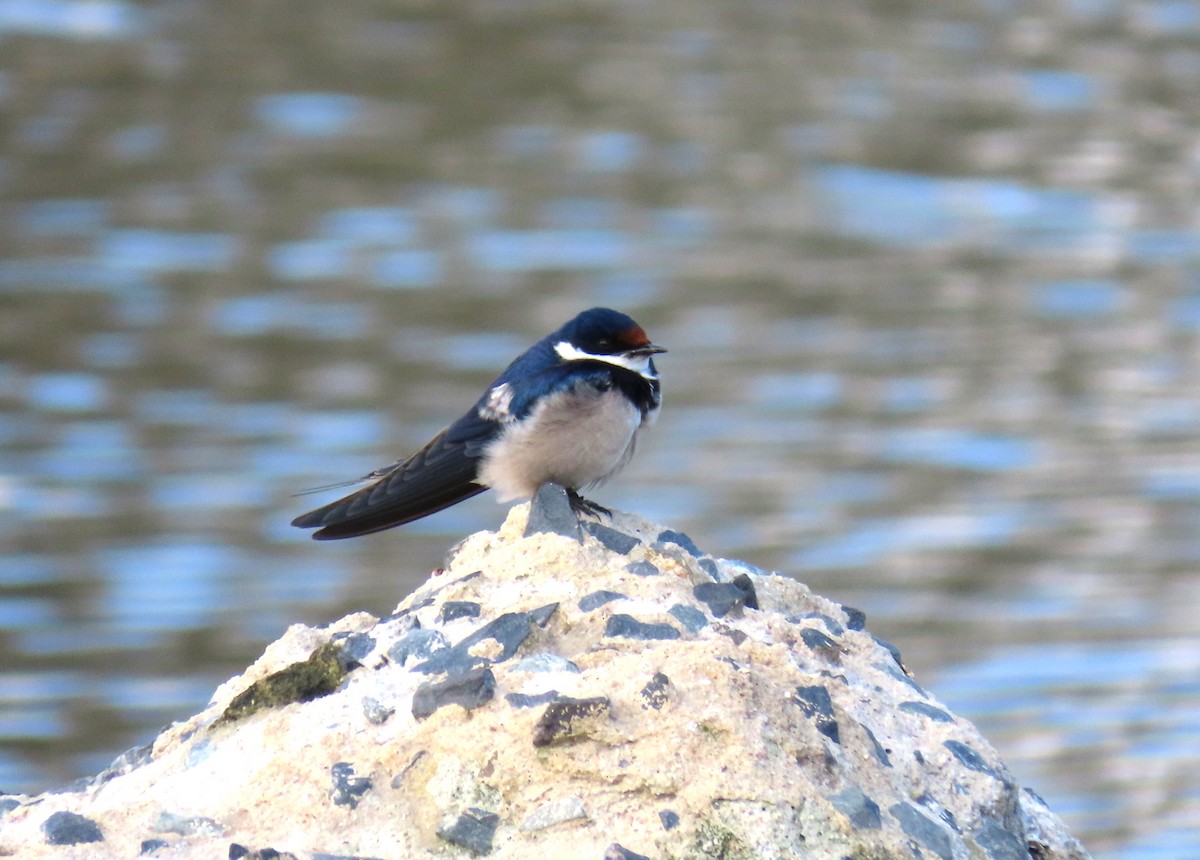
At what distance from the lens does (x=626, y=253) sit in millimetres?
10180

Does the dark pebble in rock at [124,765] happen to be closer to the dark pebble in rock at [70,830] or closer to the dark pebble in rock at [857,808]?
the dark pebble in rock at [70,830]

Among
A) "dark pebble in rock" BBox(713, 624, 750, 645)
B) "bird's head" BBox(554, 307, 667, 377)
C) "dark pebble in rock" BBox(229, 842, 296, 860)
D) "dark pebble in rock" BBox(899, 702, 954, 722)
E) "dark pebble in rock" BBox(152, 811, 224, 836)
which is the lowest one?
"dark pebble in rock" BBox(899, 702, 954, 722)

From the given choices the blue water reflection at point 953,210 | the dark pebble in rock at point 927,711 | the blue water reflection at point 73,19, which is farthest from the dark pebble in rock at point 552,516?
the blue water reflection at point 73,19

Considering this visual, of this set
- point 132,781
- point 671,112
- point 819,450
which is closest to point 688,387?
point 819,450

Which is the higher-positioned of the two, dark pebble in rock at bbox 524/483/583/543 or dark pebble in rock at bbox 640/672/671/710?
dark pebble in rock at bbox 524/483/583/543

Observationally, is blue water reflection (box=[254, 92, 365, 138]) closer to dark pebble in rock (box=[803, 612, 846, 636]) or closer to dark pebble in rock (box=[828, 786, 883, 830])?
dark pebble in rock (box=[803, 612, 846, 636])

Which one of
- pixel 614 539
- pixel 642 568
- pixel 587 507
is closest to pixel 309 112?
pixel 587 507

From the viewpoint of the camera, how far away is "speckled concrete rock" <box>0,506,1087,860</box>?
272 centimetres

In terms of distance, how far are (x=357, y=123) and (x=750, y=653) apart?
9.18 meters

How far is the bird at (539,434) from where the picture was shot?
13.8 ft

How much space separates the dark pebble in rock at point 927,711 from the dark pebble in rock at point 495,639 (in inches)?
22.3

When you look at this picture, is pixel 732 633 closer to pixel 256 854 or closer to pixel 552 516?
pixel 552 516

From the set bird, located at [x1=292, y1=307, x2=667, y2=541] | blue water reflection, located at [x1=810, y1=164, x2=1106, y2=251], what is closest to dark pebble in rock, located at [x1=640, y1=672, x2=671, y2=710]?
bird, located at [x1=292, y1=307, x2=667, y2=541]

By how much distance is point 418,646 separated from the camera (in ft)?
10.1
